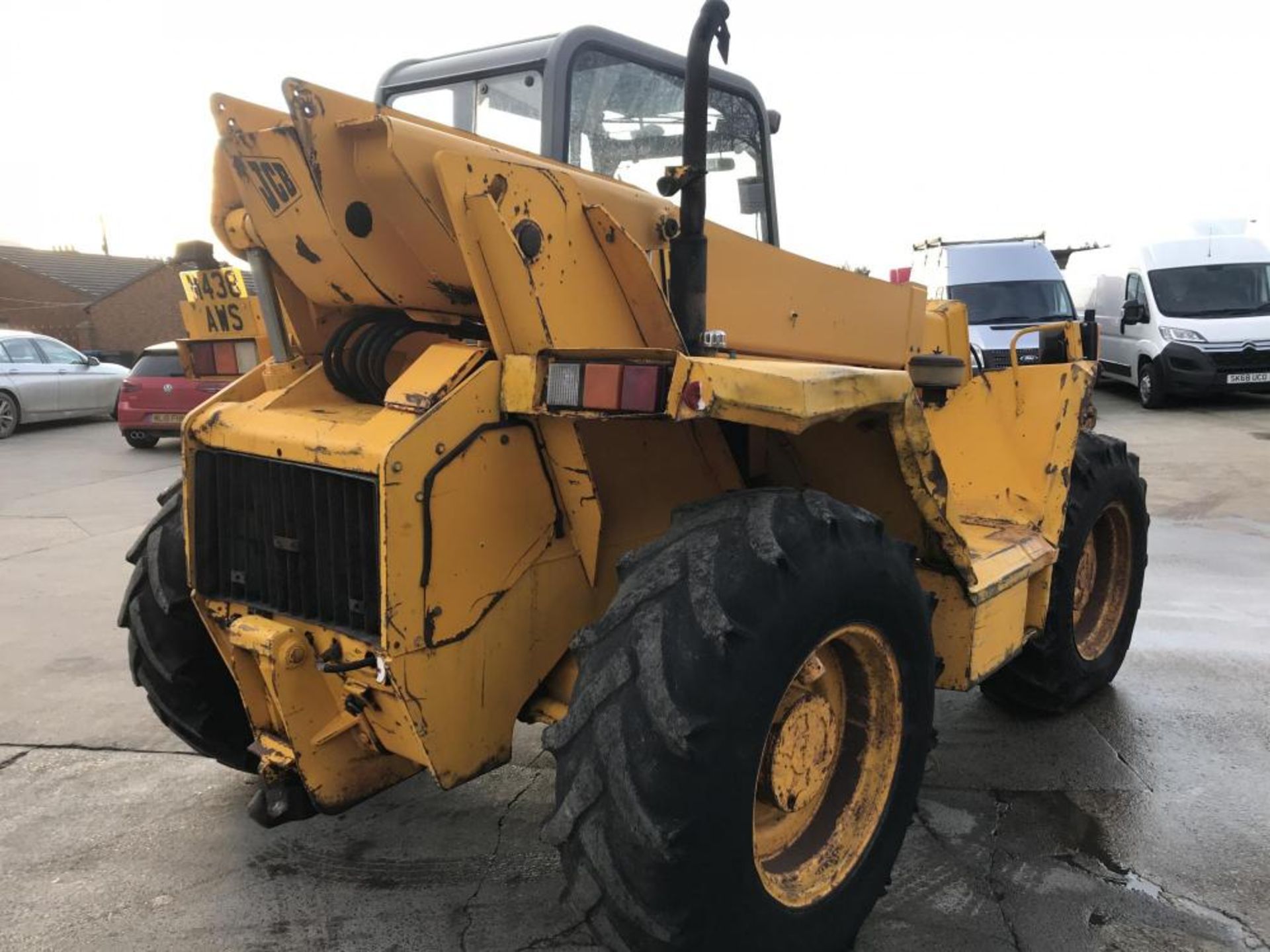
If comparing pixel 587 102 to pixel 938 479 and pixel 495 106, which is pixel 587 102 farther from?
pixel 938 479

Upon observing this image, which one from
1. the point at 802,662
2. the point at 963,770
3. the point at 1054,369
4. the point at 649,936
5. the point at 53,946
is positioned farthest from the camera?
the point at 1054,369

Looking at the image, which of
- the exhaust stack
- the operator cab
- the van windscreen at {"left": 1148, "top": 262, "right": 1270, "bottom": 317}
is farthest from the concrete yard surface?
the van windscreen at {"left": 1148, "top": 262, "right": 1270, "bottom": 317}

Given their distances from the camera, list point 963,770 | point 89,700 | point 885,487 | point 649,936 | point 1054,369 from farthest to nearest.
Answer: point 89,700
point 1054,369
point 963,770
point 885,487
point 649,936

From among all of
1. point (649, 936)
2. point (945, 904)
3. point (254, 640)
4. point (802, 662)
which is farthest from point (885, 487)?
point (254, 640)

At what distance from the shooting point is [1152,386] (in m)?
15.1

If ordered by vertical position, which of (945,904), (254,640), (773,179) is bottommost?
(945,904)

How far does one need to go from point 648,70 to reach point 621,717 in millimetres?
2308

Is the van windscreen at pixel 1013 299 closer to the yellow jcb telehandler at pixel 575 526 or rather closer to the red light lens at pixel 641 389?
the yellow jcb telehandler at pixel 575 526

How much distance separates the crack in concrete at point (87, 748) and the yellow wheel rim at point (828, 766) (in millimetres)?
2566

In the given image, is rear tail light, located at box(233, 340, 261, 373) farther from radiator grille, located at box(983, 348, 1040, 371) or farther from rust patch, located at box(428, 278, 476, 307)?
radiator grille, located at box(983, 348, 1040, 371)

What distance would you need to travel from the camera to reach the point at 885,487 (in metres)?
2.99

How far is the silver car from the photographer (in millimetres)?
15875

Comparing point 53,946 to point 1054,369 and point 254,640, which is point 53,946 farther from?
point 1054,369

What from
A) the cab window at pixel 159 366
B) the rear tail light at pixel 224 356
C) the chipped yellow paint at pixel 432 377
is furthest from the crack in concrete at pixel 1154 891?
the cab window at pixel 159 366
